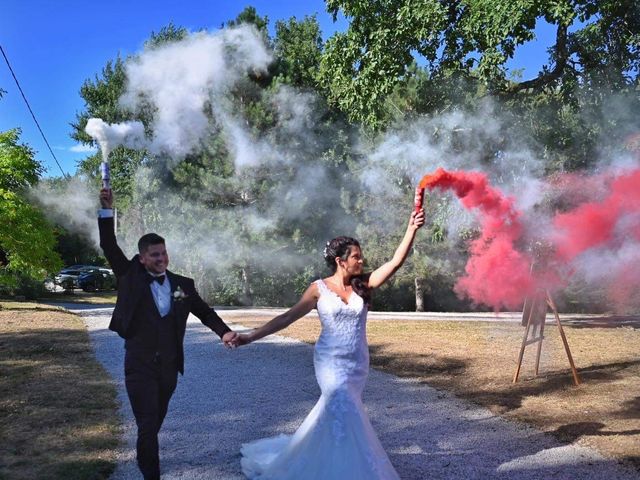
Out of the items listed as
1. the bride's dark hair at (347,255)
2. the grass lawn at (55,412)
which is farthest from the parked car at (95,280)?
the bride's dark hair at (347,255)

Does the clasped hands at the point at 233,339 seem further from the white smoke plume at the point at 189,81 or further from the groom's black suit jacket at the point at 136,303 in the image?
the white smoke plume at the point at 189,81

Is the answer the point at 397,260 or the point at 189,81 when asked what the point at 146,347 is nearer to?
the point at 397,260

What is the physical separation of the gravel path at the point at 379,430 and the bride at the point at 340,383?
2.25 feet

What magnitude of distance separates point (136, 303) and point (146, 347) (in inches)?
12.6

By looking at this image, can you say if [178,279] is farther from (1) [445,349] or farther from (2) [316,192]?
(2) [316,192]

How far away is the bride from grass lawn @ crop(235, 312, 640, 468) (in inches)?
101

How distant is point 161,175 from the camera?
102 ft

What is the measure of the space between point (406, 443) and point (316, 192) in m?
24.6

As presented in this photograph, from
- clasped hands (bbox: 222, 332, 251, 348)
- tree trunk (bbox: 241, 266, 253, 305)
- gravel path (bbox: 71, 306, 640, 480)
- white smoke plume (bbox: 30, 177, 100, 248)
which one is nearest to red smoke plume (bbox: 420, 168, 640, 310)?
gravel path (bbox: 71, 306, 640, 480)

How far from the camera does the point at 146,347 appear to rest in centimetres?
425

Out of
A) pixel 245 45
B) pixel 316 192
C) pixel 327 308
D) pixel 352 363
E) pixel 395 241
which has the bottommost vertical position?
pixel 352 363

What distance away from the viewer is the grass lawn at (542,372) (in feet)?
21.0

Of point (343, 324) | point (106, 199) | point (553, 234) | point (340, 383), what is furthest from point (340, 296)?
point (553, 234)

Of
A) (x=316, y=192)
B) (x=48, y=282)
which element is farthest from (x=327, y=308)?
(x=48, y=282)
